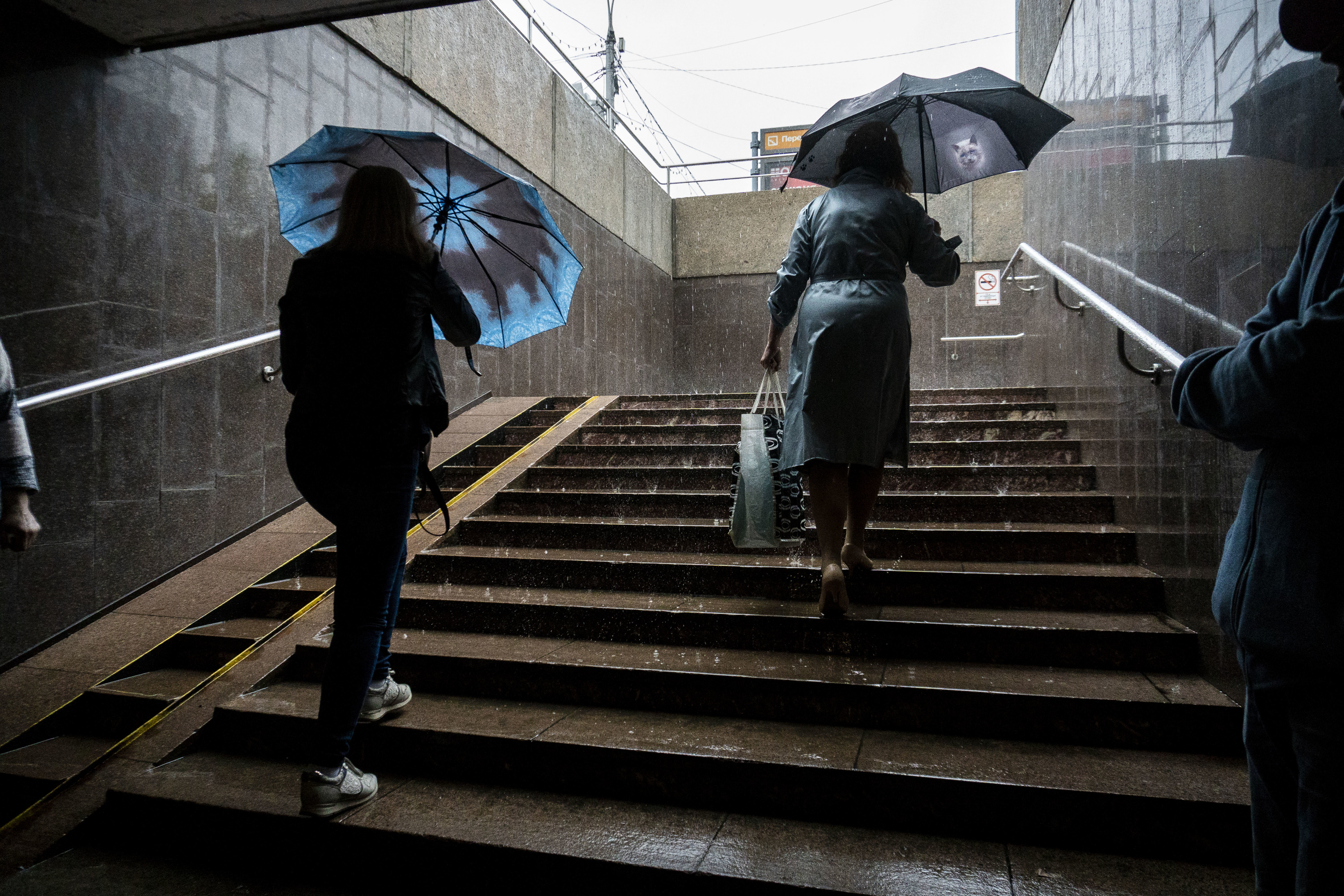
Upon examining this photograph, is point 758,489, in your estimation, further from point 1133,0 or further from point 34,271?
point 34,271

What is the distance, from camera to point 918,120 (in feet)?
12.6

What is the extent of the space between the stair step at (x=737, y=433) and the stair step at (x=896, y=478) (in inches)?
16.3

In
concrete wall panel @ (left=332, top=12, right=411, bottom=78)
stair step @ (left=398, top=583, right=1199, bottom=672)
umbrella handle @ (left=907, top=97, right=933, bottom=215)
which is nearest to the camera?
stair step @ (left=398, top=583, right=1199, bottom=672)

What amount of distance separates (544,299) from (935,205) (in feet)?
30.3

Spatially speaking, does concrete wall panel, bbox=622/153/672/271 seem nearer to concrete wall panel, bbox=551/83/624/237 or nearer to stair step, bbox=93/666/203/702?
concrete wall panel, bbox=551/83/624/237

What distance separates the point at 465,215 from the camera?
338 cm

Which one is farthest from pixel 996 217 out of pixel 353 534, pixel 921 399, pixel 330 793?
pixel 330 793

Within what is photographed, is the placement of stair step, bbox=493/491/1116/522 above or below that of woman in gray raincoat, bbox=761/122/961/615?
below

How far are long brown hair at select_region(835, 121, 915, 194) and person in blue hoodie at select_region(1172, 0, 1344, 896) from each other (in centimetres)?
225

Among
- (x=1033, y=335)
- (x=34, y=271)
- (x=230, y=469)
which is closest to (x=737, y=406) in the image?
(x=1033, y=335)

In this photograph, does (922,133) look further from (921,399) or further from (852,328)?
(921,399)

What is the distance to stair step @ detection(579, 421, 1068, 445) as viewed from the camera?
17.4 ft

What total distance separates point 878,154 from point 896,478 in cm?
198

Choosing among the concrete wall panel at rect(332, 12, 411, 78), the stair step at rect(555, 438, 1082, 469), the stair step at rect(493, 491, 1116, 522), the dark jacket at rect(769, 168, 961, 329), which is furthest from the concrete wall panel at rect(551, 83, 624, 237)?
the dark jacket at rect(769, 168, 961, 329)
